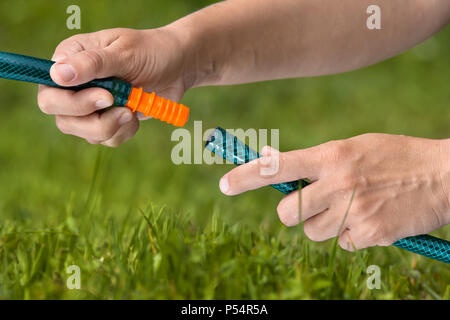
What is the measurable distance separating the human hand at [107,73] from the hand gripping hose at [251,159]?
13.0 inches

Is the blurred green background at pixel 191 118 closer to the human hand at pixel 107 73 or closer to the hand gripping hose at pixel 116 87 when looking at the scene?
the human hand at pixel 107 73

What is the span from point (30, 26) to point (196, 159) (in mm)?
2638

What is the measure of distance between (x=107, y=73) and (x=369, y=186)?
A: 83cm

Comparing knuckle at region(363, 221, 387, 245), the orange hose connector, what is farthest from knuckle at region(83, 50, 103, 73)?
knuckle at region(363, 221, 387, 245)

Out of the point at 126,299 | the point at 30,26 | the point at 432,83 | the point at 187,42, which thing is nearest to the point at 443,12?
the point at 187,42

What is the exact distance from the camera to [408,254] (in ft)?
6.66

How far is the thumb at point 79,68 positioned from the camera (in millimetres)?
1503

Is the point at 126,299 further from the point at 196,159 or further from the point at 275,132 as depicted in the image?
the point at 275,132

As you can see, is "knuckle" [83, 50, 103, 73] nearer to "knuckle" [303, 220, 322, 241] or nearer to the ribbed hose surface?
the ribbed hose surface

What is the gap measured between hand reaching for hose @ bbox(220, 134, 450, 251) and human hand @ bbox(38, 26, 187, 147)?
452mm

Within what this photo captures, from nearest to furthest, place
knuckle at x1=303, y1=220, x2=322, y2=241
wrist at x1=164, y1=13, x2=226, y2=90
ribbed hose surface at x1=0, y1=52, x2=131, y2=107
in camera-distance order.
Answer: ribbed hose surface at x1=0, y1=52, x2=131, y2=107 → knuckle at x1=303, y1=220, x2=322, y2=241 → wrist at x1=164, y1=13, x2=226, y2=90

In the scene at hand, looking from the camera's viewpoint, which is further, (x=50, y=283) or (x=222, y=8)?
(x=222, y=8)

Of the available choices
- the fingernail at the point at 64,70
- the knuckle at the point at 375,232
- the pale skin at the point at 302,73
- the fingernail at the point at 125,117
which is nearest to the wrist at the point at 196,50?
the pale skin at the point at 302,73

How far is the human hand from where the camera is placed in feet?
5.07
